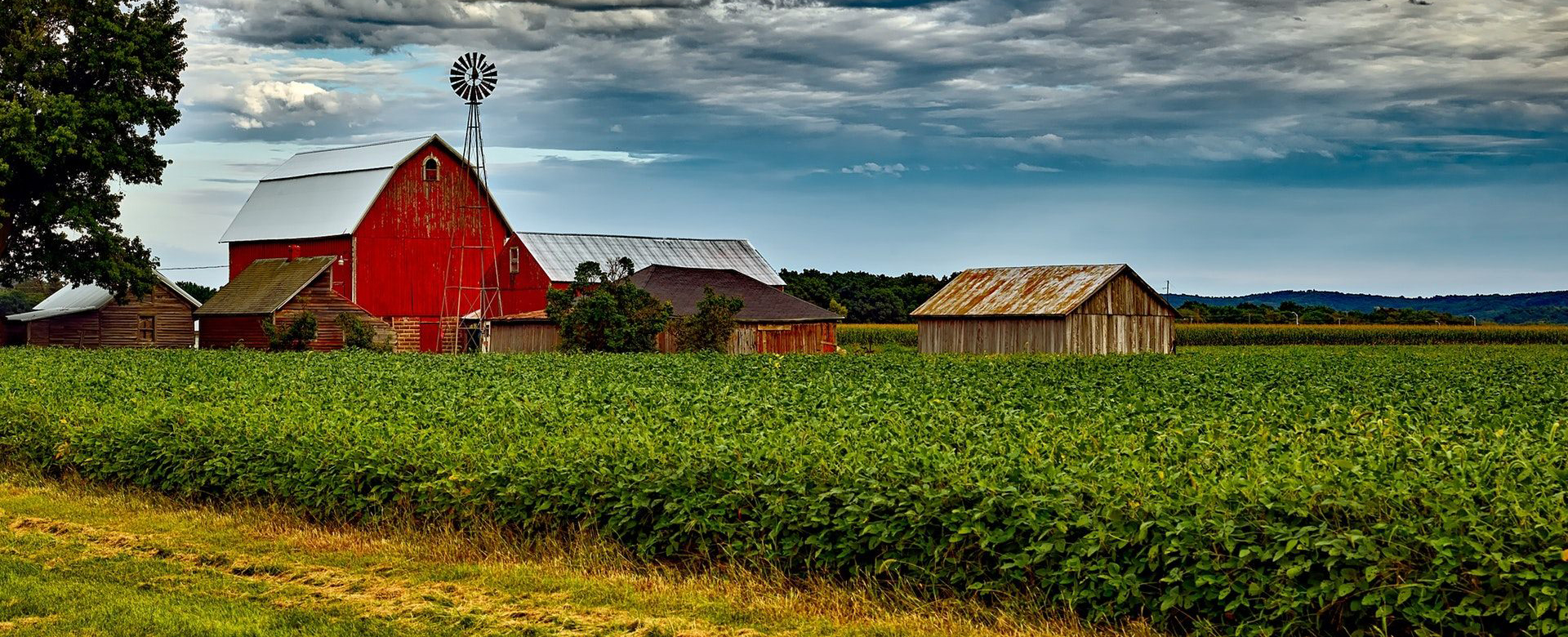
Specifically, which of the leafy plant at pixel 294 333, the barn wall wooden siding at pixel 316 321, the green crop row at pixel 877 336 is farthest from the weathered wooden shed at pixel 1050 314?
the leafy plant at pixel 294 333

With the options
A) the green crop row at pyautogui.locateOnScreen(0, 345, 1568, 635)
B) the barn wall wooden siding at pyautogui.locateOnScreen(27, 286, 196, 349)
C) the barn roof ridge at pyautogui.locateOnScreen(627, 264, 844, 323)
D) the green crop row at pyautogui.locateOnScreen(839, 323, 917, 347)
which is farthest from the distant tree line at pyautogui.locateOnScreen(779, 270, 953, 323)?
the green crop row at pyautogui.locateOnScreen(0, 345, 1568, 635)

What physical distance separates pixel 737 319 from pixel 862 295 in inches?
2115

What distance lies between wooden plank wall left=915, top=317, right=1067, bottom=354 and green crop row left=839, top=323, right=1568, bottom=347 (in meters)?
16.8

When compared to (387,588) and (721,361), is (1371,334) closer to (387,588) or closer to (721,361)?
(721,361)

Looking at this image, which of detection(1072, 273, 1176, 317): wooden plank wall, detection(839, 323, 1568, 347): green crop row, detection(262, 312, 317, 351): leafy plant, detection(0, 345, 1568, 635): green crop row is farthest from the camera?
detection(839, 323, 1568, 347): green crop row

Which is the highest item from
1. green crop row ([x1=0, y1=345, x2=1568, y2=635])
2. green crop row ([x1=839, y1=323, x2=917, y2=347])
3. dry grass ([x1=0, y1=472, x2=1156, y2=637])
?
green crop row ([x1=839, y1=323, x2=917, y2=347])

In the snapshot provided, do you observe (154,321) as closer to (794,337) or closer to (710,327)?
(710,327)

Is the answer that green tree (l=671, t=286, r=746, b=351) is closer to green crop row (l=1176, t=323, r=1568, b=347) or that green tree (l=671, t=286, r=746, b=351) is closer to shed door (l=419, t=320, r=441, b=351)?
shed door (l=419, t=320, r=441, b=351)

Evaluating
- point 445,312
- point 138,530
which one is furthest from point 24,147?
point 138,530

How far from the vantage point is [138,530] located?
14484 millimetres

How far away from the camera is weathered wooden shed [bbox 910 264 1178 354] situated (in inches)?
2267

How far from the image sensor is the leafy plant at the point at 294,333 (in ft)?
182

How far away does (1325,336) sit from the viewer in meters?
81.8

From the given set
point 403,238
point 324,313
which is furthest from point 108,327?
point 403,238
